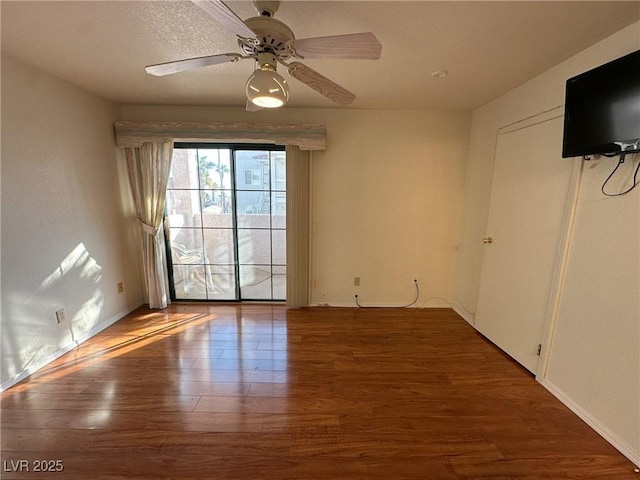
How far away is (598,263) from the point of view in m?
1.75

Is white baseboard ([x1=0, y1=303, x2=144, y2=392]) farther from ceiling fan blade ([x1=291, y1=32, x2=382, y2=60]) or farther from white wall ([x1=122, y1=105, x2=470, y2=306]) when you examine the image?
ceiling fan blade ([x1=291, y1=32, x2=382, y2=60])

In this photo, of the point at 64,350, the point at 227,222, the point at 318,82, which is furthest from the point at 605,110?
the point at 64,350

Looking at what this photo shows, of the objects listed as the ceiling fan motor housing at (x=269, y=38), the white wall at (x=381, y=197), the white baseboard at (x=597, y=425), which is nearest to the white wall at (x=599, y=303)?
the white baseboard at (x=597, y=425)

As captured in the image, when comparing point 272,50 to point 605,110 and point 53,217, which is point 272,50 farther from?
point 53,217

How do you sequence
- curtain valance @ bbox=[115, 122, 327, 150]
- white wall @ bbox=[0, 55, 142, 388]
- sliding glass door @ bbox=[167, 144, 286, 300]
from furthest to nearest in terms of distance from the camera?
sliding glass door @ bbox=[167, 144, 286, 300] < curtain valance @ bbox=[115, 122, 327, 150] < white wall @ bbox=[0, 55, 142, 388]

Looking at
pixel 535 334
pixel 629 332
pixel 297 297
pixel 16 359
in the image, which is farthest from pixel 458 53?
pixel 16 359

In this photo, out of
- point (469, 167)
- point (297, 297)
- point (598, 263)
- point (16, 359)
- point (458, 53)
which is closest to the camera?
point (598, 263)

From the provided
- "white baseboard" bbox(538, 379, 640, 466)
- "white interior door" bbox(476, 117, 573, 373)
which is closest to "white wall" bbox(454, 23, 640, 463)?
"white baseboard" bbox(538, 379, 640, 466)

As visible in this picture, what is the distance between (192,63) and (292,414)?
221 cm

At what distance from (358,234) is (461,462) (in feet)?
7.70

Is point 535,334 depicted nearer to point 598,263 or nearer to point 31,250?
point 598,263

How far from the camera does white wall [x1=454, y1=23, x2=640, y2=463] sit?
1546 millimetres

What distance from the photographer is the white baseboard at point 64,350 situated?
2.06 metres

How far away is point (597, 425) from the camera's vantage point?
1717 millimetres
